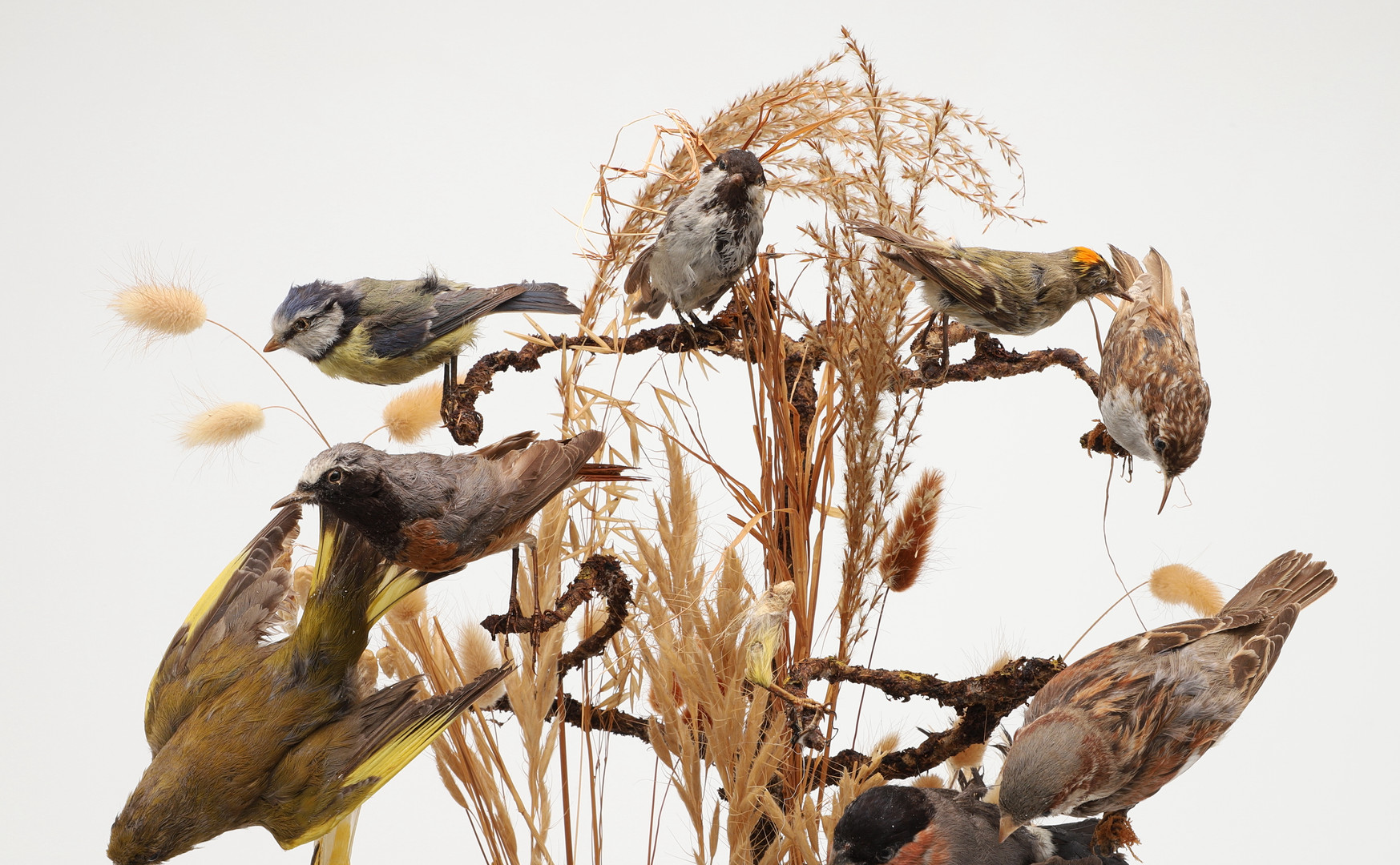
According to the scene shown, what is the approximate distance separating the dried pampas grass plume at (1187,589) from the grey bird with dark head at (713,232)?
89cm

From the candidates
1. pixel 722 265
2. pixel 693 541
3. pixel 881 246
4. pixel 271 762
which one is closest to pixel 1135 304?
pixel 881 246

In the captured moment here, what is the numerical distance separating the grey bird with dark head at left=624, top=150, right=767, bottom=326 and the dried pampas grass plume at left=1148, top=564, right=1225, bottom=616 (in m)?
0.89

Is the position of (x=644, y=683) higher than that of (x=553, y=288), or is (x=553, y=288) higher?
(x=553, y=288)

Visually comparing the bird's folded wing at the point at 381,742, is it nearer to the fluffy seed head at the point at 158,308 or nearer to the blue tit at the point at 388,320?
the blue tit at the point at 388,320

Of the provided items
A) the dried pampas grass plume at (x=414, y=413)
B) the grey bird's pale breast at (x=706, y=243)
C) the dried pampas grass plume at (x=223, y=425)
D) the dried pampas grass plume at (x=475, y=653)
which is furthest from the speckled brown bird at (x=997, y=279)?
the dried pampas grass plume at (x=223, y=425)

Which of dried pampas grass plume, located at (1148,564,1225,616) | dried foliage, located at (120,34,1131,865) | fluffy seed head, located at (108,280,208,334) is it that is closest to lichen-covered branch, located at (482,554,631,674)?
dried foliage, located at (120,34,1131,865)

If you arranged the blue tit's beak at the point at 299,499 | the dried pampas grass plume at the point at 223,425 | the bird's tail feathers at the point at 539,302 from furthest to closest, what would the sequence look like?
the dried pampas grass plume at the point at 223,425
the bird's tail feathers at the point at 539,302
the blue tit's beak at the point at 299,499

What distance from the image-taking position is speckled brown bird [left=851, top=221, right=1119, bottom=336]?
63.3 inches

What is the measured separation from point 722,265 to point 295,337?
689 millimetres

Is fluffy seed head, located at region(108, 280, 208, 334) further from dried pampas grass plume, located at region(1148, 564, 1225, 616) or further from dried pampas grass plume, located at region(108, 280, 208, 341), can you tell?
dried pampas grass plume, located at region(1148, 564, 1225, 616)

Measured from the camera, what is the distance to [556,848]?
1948 mm

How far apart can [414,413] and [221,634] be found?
0.54m

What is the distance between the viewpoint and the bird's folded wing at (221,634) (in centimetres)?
144

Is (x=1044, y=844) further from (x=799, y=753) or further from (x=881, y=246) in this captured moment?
(x=881, y=246)
